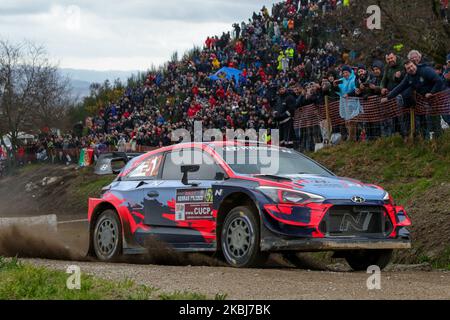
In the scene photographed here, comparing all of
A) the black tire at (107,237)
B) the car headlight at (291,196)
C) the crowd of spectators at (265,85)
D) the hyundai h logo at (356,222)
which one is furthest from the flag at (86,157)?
the hyundai h logo at (356,222)

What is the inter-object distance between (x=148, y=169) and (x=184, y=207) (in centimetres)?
123

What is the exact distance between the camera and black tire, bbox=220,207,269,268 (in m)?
10.0

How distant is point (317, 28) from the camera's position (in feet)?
94.7

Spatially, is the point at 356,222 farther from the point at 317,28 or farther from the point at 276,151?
the point at 317,28

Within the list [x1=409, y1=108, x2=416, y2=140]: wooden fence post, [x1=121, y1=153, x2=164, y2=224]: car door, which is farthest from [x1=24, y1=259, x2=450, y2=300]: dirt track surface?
[x1=409, y1=108, x2=416, y2=140]: wooden fence post

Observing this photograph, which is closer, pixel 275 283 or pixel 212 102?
pixel 275 283

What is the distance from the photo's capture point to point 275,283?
8.16 m

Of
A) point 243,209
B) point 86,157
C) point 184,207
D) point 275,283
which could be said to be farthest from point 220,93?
point 275,283

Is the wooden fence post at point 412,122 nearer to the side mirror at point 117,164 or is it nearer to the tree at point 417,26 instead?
the tree at point 417,26

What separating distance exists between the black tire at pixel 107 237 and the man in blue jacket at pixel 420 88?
260 inches

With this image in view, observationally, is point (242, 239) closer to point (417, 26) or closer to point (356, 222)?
point (356, 222)

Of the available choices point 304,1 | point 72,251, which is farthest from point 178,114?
point 72,251

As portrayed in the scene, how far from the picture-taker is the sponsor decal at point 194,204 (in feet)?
35.2
